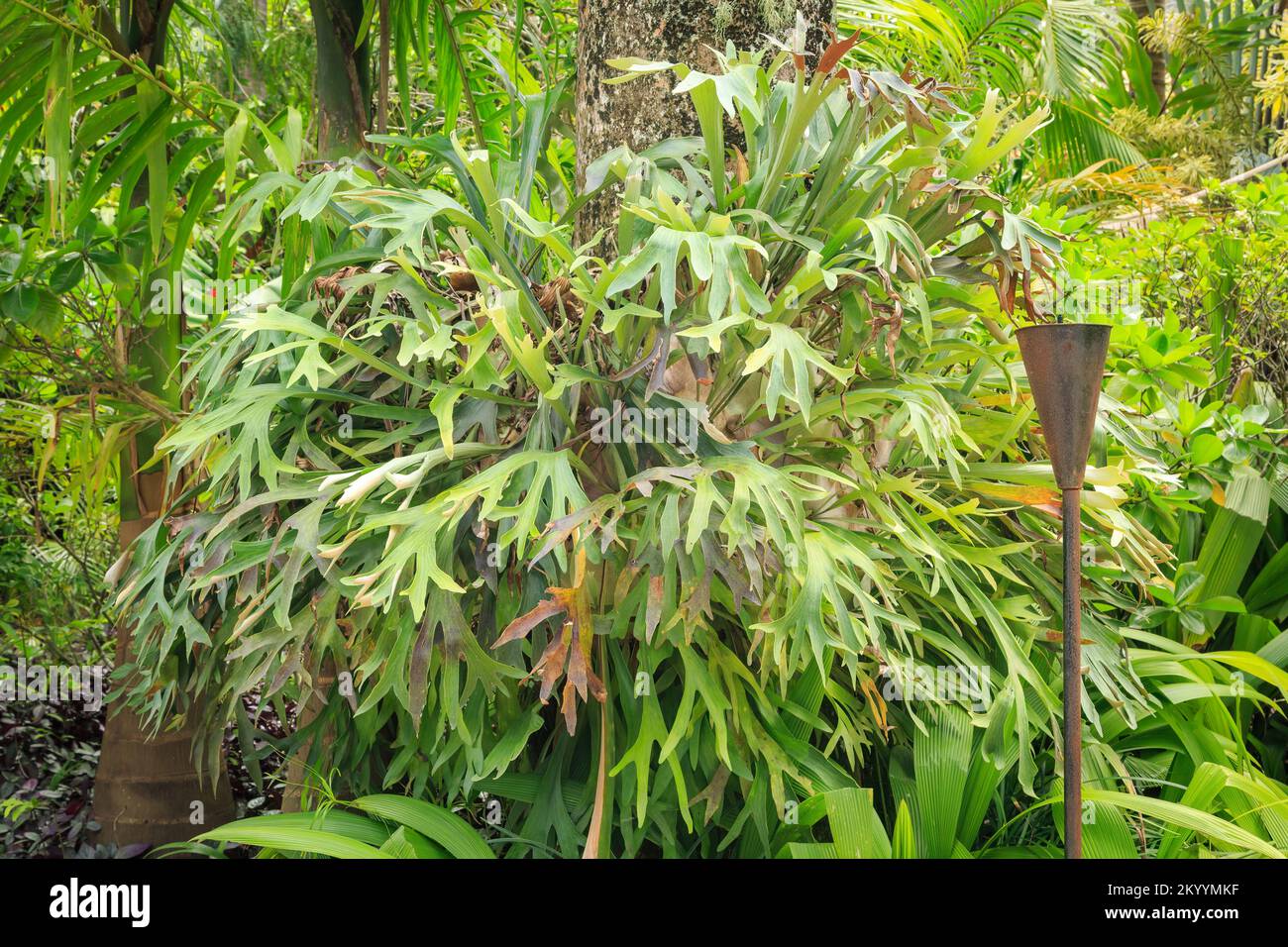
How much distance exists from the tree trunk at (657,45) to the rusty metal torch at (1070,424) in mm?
1018

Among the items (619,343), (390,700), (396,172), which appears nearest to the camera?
(619,343)

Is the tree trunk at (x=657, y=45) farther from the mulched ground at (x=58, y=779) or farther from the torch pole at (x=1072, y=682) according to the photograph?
the mulched ground at (x=58, y=779)

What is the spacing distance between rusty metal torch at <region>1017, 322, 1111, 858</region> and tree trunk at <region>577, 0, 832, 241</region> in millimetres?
1018

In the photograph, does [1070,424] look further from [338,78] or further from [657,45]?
[338,78]

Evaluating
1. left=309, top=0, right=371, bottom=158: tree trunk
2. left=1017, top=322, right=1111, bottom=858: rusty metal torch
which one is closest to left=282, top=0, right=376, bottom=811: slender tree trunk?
left=309, top=0, right=371, bottom=158: tree trunk

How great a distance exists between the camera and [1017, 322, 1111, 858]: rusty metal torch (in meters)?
1.66

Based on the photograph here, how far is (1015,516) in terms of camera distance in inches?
91.8

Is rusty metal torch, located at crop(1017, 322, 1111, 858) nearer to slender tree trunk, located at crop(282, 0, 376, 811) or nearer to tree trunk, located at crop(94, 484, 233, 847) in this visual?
slender tree trunk, located at crop(282, 0, 376, 811)

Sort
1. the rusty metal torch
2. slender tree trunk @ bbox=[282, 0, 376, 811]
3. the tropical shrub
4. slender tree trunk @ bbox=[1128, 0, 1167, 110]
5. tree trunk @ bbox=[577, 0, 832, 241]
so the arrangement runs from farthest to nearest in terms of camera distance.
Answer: slender tree trunk @ bbox=[1128, 0, 1167, 110] → slender tree trunk @ bbox=[282, 0, 376, 811] → tree trunk @ bbox=[577, 0, 832, 241] → the tropical shrub → the rusty metal torch

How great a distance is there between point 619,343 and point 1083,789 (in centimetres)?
126

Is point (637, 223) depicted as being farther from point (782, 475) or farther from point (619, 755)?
point (619, 755)

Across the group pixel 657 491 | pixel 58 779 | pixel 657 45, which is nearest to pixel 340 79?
pixel 657 45

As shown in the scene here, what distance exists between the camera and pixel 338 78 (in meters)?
2.72
